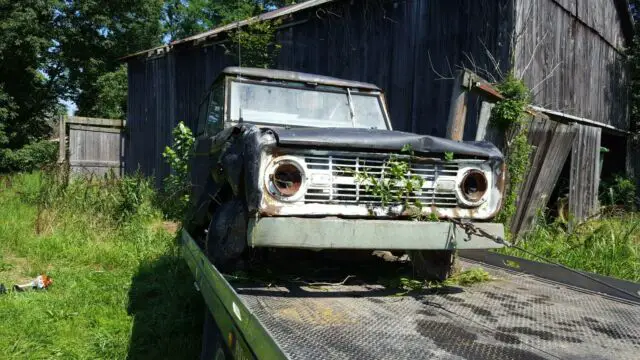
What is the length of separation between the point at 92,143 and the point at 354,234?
600 inches

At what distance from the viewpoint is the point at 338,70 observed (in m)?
10.4

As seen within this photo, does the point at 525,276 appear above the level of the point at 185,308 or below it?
above

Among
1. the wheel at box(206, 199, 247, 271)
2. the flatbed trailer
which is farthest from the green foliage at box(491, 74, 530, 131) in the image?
the wheel at box(206, 199, 247, 271)

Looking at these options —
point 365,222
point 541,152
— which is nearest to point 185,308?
point 365,222

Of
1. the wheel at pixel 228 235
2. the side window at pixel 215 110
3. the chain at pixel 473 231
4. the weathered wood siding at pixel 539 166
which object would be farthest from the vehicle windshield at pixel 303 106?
the weathered wood siding at pixel 539 166

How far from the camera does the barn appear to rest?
7891 mm

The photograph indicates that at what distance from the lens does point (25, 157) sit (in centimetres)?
2122

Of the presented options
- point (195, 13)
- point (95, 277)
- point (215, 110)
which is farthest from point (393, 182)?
point (195, 13)

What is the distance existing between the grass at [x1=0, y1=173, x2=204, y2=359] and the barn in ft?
6.83

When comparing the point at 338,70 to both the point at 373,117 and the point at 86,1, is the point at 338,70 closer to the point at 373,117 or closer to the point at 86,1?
the point at 373,117

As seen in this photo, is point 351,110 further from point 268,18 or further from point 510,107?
point 268,18

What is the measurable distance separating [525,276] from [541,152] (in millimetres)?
3382

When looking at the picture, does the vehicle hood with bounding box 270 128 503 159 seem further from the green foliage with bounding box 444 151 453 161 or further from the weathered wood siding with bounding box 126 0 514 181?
the weathered wood siding with bounding box 126 0 514 181

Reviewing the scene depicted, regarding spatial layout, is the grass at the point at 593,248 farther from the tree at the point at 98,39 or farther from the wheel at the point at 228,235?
the tree at the point at 98,39
